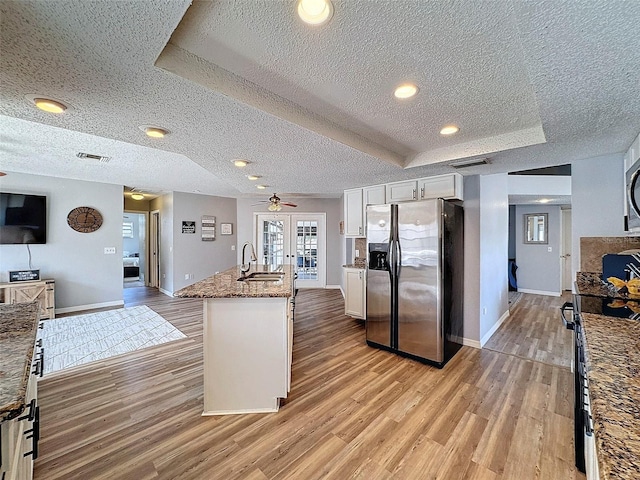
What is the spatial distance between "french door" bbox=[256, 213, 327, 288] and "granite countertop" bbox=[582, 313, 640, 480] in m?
6.10

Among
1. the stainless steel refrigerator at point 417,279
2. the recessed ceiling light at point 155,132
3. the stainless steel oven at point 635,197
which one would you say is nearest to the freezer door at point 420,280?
the stainless steel refrigerator at point 417,279

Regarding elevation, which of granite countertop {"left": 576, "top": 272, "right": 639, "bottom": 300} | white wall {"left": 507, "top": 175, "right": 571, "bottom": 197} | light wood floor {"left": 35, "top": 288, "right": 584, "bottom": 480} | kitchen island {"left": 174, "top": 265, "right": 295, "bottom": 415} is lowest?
light wood floor {"left": 35, "top": 288, "right": 584, "bottom": 480}

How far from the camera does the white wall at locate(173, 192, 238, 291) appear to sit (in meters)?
6.41

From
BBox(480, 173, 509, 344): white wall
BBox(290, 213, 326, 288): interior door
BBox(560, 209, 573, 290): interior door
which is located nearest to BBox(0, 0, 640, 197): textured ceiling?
BBox(480, 173, 509, 344): white wall

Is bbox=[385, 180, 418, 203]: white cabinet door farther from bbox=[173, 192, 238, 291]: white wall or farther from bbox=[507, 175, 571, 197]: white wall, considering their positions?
bbox=[173, 192, 238, 291]: white wall

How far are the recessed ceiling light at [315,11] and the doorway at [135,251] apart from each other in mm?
8249

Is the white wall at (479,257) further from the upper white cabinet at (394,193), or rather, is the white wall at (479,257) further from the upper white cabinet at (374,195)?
the upper white cabinet at (374,195)

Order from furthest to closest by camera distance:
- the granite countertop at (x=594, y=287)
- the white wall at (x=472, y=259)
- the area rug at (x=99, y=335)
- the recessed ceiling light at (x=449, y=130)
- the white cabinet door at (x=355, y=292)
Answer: the white cabinet door at (x=355, y=292) → the white wall at (x=472, y=259) → the area rug at (x=99, y=335) → the recessed ceiling light at (x=449, y=130) → the granite countertop at (x=594, y=287)

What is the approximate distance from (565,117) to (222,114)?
2.26 metres

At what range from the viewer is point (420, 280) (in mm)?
3080

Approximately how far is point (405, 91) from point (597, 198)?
2463 millimetres

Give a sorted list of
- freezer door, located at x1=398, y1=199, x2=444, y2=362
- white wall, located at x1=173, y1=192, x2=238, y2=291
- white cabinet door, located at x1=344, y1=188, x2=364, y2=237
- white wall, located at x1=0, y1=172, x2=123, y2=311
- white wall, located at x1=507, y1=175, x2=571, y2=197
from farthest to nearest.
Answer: white wall, located at x1=173, y1=192, x2=238, y2=291
white wall, located at x1=507, y1=175, x2=571, y2=197
white wall, located at x1=0, y1=172, x2=123, y2=311
white cabinet door, located at x1=344, y1=188, x2=364, y2=237
freezer door, located at x1=398, y1=199, x2=444, y2=362

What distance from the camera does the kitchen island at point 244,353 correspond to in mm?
2186

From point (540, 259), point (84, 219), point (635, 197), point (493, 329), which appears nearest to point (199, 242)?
point (84, 219)
